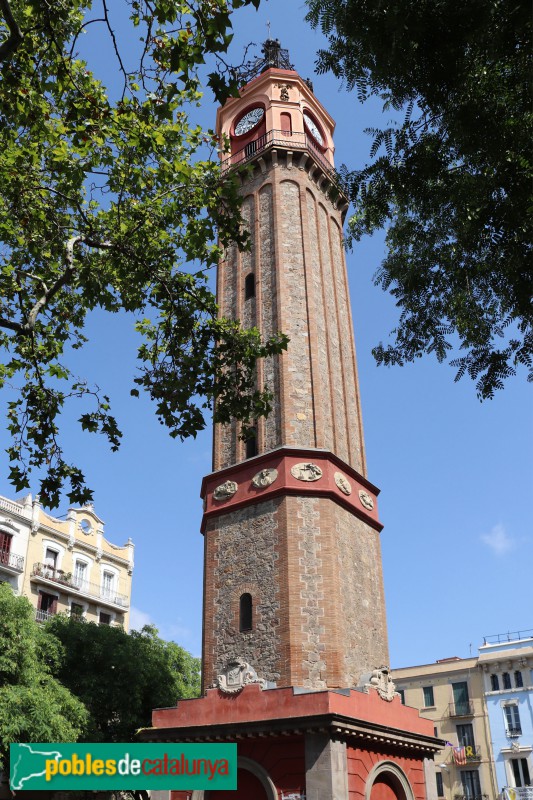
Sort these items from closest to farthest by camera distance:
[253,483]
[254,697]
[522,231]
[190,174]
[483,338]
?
[522,231]
[483,338]
[190,174]
[254,697]
[253,483]

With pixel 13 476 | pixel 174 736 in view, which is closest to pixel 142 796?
pixel 174 736

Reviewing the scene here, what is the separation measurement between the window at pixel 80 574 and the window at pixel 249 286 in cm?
1905

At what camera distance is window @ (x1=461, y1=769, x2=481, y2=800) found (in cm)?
4241

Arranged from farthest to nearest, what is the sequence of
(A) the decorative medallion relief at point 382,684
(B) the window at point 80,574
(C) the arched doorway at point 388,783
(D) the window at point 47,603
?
1. (B) the window at point 80,574
2. (D) the window at point 47,603
3. (A) the decorative medallion relief at point 382,684
4. (C) the arched doorway at point 388,783

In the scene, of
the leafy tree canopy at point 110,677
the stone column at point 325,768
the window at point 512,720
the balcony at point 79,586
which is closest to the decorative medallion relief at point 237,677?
the stone column at point 325,768

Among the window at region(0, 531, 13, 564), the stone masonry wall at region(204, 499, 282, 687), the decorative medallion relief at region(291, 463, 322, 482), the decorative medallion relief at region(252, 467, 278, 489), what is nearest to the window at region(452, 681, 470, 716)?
the window at region(0, 531, 13, 564)

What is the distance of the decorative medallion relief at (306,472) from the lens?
21.8 metres

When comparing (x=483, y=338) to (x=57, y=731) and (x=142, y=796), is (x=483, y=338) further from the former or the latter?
(x=142, y=796)

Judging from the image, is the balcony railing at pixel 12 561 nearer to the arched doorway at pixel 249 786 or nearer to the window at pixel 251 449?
the window at pixel 251 449

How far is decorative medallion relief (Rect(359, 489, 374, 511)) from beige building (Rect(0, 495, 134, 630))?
17.0m

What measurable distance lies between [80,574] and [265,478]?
19.8 metres

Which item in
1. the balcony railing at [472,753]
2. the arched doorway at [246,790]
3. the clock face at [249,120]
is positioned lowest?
the arched doorway at [246,790]

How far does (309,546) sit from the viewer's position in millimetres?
20859

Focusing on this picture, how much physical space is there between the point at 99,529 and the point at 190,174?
29.9m
